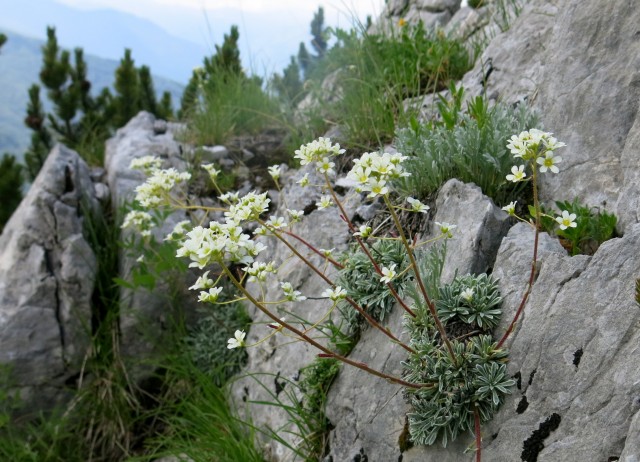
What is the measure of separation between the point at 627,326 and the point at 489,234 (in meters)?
0.94

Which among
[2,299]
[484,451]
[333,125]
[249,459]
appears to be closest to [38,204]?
[2,299]

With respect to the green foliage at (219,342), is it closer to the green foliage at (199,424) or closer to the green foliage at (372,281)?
the green foliage at (199,424)

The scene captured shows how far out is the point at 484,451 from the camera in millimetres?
2535

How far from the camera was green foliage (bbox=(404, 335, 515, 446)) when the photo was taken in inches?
101

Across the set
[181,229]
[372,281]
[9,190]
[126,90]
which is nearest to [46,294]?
[181,229]

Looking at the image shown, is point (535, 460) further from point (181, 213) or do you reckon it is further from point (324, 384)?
point (181, 213)

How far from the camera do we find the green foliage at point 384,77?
4.93m

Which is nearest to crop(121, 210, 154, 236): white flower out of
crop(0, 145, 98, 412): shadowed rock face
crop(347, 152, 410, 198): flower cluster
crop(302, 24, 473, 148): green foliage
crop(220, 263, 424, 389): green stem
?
crop(0, 145, 98, 412): shadowed rock face

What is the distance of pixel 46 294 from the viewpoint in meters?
5.27

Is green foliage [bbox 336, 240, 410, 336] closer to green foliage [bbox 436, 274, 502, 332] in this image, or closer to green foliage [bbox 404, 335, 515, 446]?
green foliage [bbox 436, 274, 502, 332]

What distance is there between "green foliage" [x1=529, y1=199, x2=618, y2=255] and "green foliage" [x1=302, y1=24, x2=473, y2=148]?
177 cm

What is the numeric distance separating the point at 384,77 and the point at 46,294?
3.76m

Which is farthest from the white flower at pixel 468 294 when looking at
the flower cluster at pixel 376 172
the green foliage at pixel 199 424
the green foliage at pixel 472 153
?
the green foliage at pixel 199 424

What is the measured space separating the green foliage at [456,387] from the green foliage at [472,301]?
11cm
